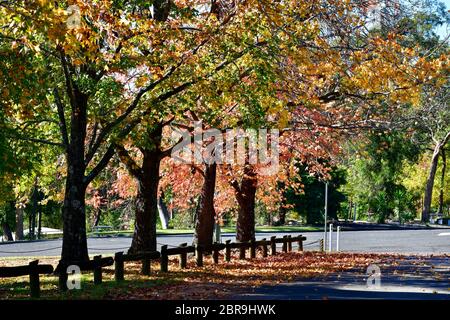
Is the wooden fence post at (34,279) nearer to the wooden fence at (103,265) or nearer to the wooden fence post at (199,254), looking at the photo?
the wooden fence at (103,265)

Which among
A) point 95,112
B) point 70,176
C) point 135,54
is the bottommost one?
point 70,176

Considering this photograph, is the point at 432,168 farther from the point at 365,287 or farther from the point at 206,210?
the point at 365,287

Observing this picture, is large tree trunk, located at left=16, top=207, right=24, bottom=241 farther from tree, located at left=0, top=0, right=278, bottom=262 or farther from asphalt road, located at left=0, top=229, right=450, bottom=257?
tree, located at left=0, top=0, right=278, bottom=262

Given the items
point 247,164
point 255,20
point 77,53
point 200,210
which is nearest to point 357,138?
point 247,164

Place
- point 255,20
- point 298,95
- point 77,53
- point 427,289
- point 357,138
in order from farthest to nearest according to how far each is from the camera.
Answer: point 357,138
point 298,95
point 255,20
point 427,289
point 77,53

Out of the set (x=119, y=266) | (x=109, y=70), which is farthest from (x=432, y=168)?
(x=119, y=266)

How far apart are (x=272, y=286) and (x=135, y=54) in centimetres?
679

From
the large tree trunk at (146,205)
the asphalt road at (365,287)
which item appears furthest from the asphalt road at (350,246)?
the asphalt road at (365,287)

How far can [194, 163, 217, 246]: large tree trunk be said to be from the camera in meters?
27.4

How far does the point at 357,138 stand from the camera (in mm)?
31312

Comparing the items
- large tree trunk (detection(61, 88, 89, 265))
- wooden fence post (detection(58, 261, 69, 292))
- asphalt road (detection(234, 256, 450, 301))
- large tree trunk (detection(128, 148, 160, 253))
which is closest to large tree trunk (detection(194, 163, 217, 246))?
large tree trunk (detection(128, 148, 160, 253))

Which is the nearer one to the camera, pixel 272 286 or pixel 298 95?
pixel 272 286
